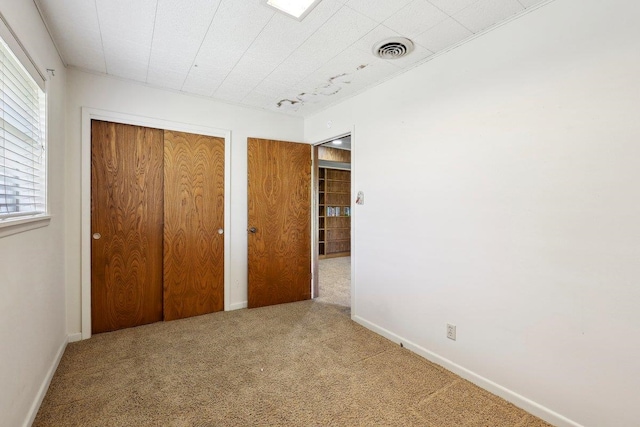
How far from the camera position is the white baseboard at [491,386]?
159cm

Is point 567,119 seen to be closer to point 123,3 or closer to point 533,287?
point 533,287

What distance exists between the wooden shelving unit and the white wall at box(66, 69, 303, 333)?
10.2ft

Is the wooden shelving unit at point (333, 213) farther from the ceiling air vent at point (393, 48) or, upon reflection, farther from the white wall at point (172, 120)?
the ceiling air vent at point (393, 48)

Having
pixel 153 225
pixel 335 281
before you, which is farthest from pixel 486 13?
pixel 335 281

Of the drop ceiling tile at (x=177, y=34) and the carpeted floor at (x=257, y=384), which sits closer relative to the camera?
the carpeted floor at (x=257, y=384)

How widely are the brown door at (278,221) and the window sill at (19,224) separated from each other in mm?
1859

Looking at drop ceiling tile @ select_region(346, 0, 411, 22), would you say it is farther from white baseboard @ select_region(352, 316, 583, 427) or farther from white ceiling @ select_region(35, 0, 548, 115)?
white baseboard @ select_region(352, 316, 583, 427)

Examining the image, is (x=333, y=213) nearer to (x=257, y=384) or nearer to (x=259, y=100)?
(x=259, y=100)

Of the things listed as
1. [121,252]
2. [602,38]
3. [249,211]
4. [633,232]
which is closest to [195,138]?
[249,211]

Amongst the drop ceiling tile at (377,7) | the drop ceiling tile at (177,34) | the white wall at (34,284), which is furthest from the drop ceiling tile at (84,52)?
the drop ceiling tile at (377,7)

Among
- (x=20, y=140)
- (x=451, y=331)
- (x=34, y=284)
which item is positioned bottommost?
(x=451, y=331)

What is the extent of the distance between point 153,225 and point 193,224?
0.38 metres

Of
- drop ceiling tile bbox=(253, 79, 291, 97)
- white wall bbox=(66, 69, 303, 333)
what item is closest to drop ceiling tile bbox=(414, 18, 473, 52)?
drop ceiling tile bbox=(253, 79, 291, 97)

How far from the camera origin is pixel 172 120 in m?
2.98
